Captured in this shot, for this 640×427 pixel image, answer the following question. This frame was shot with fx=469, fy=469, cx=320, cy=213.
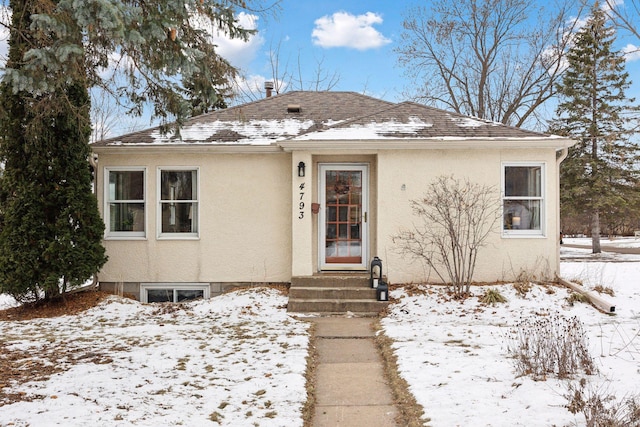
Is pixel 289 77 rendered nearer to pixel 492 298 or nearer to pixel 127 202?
pixel 127 202

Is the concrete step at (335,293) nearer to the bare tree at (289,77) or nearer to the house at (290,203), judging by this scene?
the house at (290,203)

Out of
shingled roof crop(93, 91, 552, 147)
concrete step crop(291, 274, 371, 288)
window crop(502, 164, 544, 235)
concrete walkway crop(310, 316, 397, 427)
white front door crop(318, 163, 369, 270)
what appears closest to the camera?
concrete walkway crop(310, 316, 397, 427)

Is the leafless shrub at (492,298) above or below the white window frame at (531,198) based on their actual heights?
below

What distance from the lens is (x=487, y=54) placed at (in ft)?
74.1

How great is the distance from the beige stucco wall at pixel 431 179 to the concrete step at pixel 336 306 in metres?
1.17

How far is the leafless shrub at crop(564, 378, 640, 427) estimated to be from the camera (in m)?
3.23

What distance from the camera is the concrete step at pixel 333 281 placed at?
8.73m

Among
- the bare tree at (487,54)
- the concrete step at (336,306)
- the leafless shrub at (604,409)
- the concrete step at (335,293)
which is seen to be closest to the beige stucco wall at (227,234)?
the concrete step at (335,293)

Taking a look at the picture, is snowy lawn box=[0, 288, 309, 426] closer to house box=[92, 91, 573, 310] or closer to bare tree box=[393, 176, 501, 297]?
house box=[92, 91, 573, 310]

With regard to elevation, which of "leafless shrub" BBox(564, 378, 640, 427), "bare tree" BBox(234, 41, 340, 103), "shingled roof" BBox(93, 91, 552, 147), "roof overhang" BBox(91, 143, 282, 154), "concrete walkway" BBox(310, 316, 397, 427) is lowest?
"concrete walkway" BBox(310, 316, 397, 427)

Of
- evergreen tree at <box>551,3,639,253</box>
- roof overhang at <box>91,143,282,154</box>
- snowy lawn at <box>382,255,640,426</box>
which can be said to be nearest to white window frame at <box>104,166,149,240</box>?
roof overhang at <box>91,143,282,154</box>

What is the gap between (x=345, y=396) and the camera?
4449mm

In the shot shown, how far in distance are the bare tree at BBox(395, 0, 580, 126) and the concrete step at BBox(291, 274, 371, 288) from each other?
1695cm

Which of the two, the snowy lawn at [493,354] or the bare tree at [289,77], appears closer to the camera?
the snowy lawn at [493,354]
